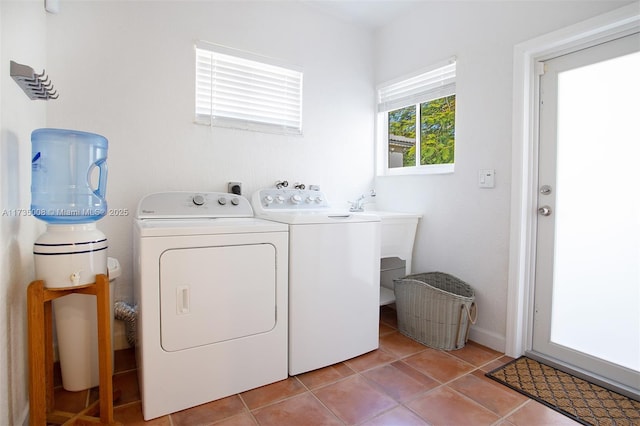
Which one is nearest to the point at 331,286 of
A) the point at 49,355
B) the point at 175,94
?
the point at 49,355

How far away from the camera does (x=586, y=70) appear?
1.79m

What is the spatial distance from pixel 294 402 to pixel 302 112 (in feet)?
6.76

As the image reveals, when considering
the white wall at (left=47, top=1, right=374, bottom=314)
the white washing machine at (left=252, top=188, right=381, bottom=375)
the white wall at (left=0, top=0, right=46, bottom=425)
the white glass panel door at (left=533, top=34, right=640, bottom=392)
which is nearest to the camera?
the white wall at (left=0, top=0, right=46, bottom=425)

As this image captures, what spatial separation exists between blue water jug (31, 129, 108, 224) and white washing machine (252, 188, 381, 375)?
2.91 ft

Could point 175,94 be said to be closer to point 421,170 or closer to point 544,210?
point 421,170

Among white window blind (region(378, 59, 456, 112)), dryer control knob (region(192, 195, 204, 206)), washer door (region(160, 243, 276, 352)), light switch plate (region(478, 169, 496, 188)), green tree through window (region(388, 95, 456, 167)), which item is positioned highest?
white window blind (region(378, 59, 456, 112))

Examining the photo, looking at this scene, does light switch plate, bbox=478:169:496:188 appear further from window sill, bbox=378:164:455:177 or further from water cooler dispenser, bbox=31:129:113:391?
water cooler dispenser, bbox=31:129:113:391

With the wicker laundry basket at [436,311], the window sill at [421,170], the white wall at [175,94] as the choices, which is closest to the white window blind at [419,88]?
the white wall at [175,94]

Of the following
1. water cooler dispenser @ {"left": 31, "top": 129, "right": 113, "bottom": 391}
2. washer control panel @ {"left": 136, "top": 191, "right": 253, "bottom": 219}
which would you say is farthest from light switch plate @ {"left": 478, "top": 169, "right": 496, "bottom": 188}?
water cooler dispenser @ {"left": 31, "top": 129, "right": 113, "bottom": 391}

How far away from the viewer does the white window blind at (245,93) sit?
2266 millimetres

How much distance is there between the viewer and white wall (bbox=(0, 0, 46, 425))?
107 centimetres

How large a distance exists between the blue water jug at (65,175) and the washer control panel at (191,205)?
40 centimetres

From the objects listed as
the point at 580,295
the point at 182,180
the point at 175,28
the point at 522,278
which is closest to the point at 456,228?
the point at 522,278

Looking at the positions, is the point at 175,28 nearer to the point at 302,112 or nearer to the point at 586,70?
the point at 302,112
